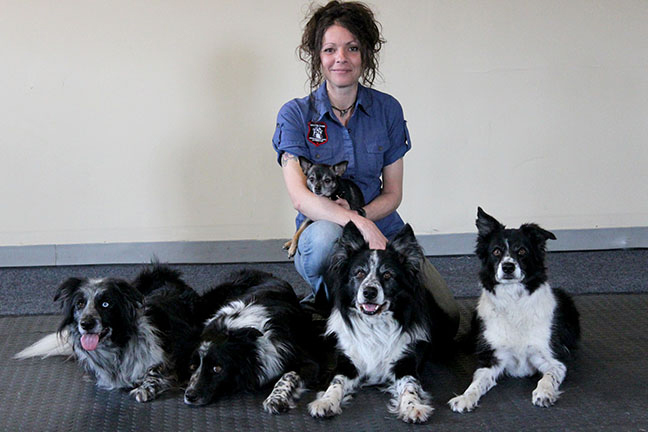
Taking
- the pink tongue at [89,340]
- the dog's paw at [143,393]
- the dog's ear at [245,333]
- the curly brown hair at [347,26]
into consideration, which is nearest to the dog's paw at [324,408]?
the dog's ear at [245,333]

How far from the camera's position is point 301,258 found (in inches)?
124

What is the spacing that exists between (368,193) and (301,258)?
0.47m

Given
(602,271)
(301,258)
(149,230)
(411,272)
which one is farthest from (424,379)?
(149,230)

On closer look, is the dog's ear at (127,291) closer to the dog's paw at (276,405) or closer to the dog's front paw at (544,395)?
the dog's paw at (276,405)

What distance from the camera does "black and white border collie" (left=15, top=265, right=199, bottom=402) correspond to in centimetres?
256

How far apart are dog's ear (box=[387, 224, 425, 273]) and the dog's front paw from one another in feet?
2.11

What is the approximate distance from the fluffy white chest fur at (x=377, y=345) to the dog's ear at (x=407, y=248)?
215 millimetres

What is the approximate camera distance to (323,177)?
3.11m

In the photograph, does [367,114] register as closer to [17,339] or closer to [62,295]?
[62,295]

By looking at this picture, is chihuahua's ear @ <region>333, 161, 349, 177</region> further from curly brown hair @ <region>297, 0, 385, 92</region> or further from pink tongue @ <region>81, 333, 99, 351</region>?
pink tongue @ <region>81, 333, 99, 351</region>

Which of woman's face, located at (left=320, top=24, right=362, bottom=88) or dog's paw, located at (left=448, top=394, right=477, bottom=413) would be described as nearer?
dog's paw, located at (left=448, top=394, right=477, bottom=413)

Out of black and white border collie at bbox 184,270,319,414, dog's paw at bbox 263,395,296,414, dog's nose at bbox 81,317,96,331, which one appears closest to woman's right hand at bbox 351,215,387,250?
black and white border collie at bbox 184,270,319,414

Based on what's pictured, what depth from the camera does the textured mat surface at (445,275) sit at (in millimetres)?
3855

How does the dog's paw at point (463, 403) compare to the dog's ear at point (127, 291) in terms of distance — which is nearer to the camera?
the dog's paw at point (463, 403)
